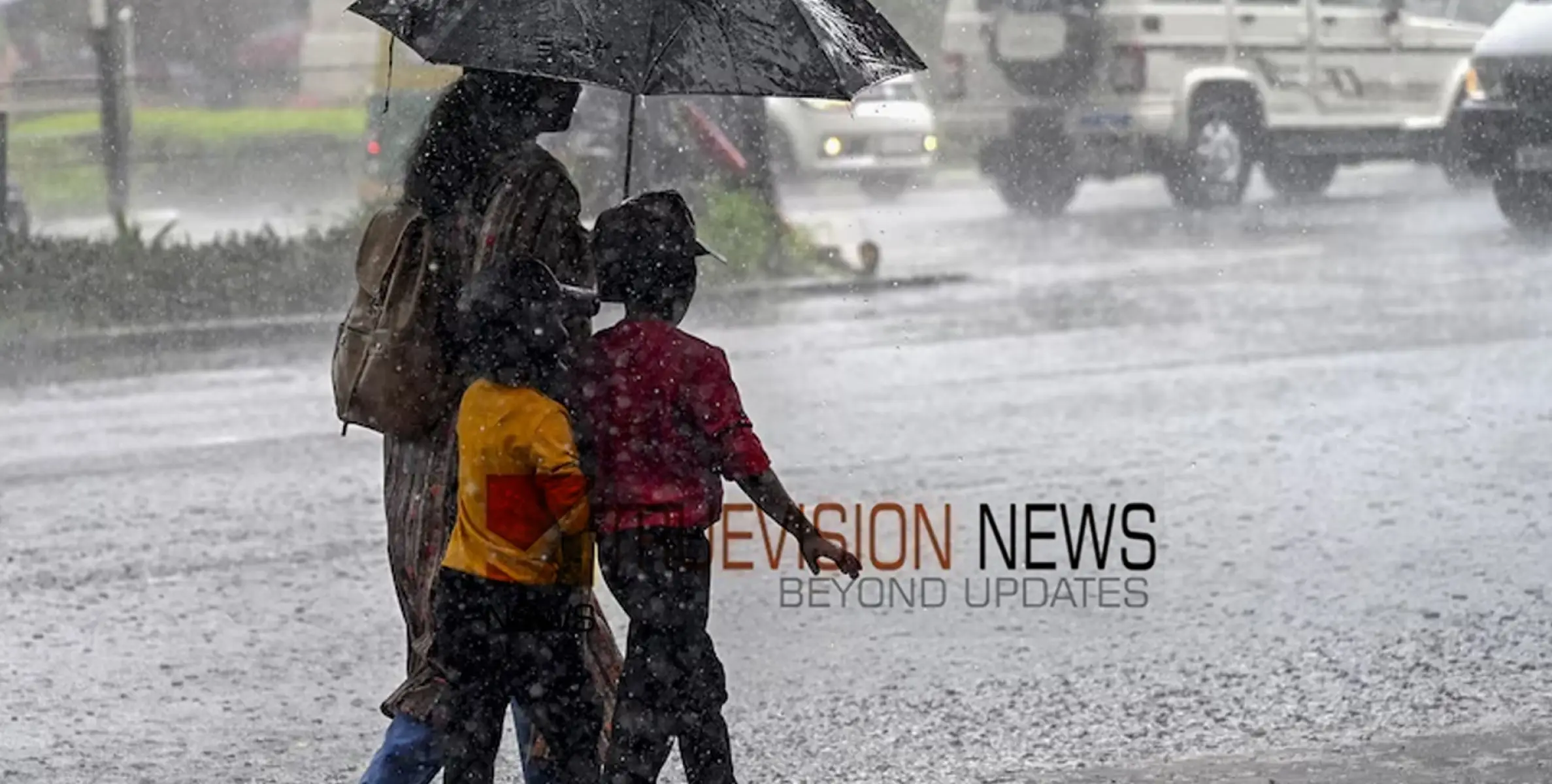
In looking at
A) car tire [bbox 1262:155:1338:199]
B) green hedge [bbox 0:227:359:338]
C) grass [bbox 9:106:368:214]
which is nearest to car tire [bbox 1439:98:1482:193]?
car tire [bbox 1262:155:1338:199]

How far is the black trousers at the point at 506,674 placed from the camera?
395 cm

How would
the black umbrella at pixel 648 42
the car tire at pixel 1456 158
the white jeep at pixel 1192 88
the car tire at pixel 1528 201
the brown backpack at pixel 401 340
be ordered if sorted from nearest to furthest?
the black umbrella at pixel 648 42 → the brown backpack at pixel 401 340 → the car tire at pixel 1528 201 → the car tire at pixel 1456 158 → the white jeep at pixel 1192 88

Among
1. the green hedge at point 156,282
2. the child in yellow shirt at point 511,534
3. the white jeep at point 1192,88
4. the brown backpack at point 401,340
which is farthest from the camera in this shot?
the white jeep at point 1192,88

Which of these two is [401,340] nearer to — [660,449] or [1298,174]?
[660,449]

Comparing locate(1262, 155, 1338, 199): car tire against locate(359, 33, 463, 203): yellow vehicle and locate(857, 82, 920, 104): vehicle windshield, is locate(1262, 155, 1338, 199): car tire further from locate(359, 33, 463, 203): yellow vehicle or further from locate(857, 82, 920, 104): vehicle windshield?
locate(359, 33, 463, 203): yellow vehicle

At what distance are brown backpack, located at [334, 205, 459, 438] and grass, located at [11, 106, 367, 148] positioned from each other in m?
13.5

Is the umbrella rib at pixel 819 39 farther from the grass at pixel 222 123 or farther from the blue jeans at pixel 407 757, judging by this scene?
the grass at pixel 222 123

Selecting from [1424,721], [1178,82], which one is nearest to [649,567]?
[1424,721]

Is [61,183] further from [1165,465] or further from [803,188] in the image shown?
[1165,465]

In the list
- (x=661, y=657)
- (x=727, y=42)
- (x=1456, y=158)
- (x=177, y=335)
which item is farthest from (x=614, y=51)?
(x=1456, y=158)

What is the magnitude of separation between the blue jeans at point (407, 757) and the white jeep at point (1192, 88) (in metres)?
14.0

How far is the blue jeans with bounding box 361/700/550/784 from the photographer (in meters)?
4.17

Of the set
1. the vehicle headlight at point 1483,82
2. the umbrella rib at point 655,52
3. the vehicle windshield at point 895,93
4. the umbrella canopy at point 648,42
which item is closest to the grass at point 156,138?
the vehicle windshield at point 895,93

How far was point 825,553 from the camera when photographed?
401cm
